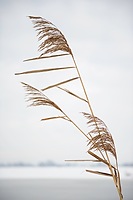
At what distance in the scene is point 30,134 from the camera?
288cm

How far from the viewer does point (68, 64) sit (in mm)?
2947

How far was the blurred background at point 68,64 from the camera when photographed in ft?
9.41

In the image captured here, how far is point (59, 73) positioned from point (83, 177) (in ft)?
2.87

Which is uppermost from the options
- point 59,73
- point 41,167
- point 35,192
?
point 59,73

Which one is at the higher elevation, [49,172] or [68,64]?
[68,64]

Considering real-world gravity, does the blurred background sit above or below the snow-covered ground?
above

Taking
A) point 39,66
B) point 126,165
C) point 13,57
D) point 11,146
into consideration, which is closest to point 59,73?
point 39,66

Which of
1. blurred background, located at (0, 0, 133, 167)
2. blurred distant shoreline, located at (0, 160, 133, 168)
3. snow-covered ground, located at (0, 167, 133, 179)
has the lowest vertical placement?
snow-covered ground, located at (0, 167, 133, 179)

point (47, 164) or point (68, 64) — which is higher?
point (68, 64)

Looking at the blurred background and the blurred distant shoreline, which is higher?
the blurred background

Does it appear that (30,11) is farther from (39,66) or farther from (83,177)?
(83,177)

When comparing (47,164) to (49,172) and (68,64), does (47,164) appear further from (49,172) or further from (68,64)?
(68,64)

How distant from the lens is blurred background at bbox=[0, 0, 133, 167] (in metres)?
2.87

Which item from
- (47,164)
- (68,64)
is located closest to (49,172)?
(47,164)
